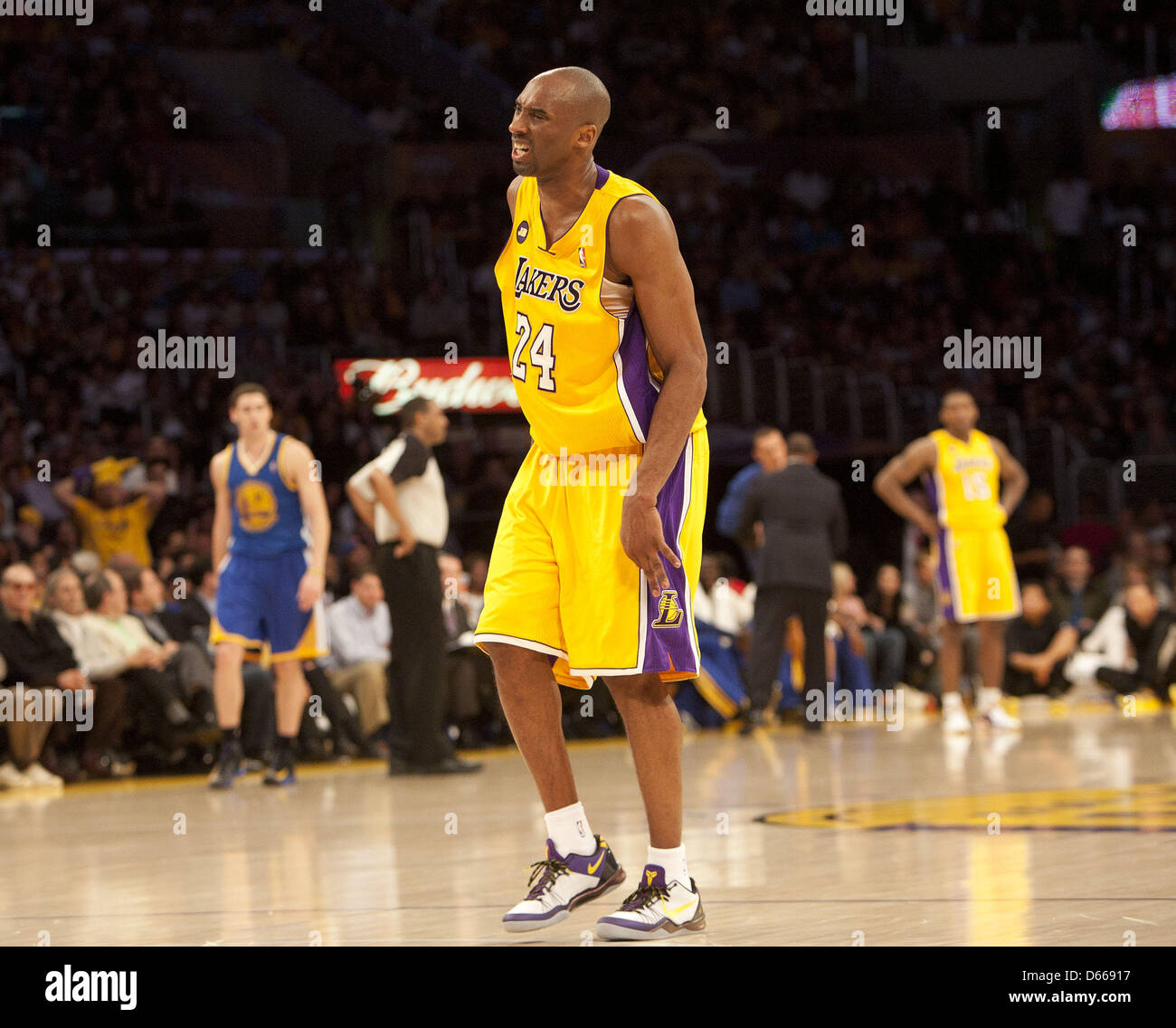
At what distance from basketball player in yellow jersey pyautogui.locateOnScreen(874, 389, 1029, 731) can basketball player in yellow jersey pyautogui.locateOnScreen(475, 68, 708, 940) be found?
664 centimetres

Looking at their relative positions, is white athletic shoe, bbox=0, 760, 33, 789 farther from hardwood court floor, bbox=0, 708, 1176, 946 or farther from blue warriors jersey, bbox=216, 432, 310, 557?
blue warriors jersey, bbox=216, 432, 310, 557

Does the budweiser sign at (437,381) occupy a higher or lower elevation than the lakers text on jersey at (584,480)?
higher

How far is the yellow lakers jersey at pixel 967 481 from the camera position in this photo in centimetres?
1024

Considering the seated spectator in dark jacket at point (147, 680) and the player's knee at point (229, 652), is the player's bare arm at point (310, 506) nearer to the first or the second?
the player's knee at point (229, 652)

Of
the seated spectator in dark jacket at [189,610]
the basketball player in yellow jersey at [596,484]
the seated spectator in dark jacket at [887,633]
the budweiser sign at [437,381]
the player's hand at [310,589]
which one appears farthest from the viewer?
the budweiser sign at [437,381]

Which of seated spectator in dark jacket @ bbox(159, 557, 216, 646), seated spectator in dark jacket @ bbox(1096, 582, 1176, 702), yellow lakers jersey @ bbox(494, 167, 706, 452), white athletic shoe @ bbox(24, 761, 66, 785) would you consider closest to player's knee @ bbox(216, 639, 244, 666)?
white athletic shoe @ bbox(24, 761, 66, 785)

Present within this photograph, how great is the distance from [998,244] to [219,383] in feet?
29.7

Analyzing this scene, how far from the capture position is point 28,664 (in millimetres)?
8375

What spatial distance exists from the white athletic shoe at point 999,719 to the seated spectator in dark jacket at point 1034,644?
9.34 feet

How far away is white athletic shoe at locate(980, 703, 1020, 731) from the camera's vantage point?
405 inches

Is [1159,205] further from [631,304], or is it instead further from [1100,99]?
[631,304]

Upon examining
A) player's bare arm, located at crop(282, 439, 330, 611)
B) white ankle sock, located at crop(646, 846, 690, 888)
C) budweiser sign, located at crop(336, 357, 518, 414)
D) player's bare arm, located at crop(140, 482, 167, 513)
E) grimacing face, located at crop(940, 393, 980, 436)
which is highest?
budweiser sign, located at crop(336, 357, 518, 414)

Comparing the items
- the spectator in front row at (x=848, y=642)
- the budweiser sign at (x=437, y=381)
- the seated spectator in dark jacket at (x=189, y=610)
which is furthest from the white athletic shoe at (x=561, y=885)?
the budweiser sign at (x=437, y=381)
